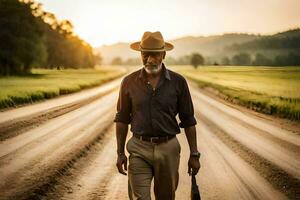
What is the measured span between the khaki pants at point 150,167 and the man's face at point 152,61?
0.68 meters

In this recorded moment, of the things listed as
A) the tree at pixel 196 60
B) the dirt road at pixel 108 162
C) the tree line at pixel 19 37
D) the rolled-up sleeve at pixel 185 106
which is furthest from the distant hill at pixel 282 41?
the rolled-up sleeve at pixel 185 106

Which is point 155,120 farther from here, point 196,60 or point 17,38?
point 196,60

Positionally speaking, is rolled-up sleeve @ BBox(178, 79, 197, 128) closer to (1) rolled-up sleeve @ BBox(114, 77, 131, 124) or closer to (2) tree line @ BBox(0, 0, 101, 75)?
(1) rolled-up sleeve @ BBox(114, 77, 131, 124)

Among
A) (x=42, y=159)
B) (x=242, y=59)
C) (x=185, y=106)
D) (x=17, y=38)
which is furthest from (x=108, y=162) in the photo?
(x=242, y=59)

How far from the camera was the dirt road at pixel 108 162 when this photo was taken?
23.0 ft

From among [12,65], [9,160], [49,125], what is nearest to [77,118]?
[49,125]

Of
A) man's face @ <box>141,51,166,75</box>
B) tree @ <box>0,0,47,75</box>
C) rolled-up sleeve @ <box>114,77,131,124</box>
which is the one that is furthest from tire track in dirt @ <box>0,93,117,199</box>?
tree @ <box>0,0,47,75</box>

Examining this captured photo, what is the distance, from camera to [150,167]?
4.27 metres

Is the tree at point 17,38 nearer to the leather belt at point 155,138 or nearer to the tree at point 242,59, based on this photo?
the leather belt at point 155,138

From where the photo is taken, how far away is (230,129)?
1434cm

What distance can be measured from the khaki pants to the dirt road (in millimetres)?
2516

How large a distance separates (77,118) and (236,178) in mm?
9783

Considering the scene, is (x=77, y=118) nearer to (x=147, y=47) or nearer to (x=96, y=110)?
(x=96, y=110)

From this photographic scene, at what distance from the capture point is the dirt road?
7008 millimetres
